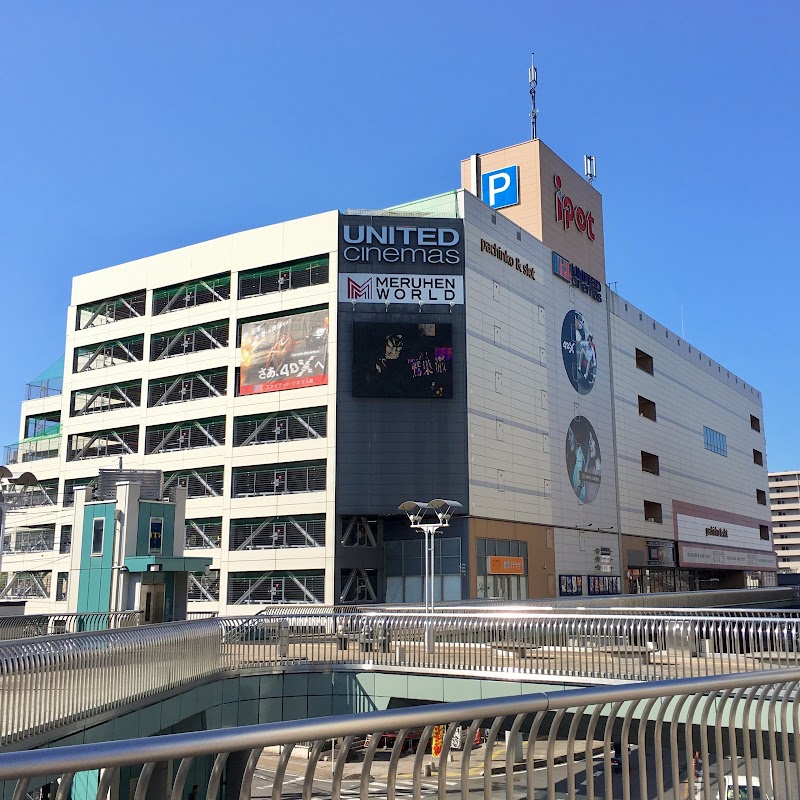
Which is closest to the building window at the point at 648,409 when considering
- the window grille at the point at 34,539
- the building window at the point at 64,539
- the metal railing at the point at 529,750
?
the building window at the point at 64,539

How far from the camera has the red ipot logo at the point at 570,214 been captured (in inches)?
2530

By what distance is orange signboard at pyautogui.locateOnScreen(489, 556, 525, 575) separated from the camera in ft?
163

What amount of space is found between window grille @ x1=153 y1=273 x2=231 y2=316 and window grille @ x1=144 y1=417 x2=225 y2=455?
777 centimetres

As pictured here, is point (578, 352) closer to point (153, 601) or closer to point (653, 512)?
point (653, 512)

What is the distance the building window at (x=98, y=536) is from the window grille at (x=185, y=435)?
2224cm

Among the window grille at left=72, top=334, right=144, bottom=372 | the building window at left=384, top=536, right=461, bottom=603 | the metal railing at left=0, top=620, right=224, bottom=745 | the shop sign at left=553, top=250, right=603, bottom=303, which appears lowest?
the metal railing at left=0, top=620, right=224, bottom=745

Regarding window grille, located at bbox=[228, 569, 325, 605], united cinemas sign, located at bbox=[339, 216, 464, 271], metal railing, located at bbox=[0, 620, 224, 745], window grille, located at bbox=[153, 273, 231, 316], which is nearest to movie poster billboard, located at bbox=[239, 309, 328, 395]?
window grille, located at bbox=[153, 273, 231, 316]

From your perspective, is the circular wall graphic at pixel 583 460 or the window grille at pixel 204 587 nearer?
the window grille at pixel 204 587

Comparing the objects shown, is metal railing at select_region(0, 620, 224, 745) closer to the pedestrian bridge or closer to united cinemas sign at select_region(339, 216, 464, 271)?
the pedestrian bridge

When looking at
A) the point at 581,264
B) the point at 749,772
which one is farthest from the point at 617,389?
the point at 749,772

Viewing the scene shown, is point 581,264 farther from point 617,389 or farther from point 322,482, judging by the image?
point 322,482

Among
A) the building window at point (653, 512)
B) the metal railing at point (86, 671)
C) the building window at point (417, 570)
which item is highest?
the building window at point (653, 512)

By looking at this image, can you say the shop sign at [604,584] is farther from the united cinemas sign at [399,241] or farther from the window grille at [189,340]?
the window grille at [189,340]

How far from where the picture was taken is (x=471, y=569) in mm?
47844
